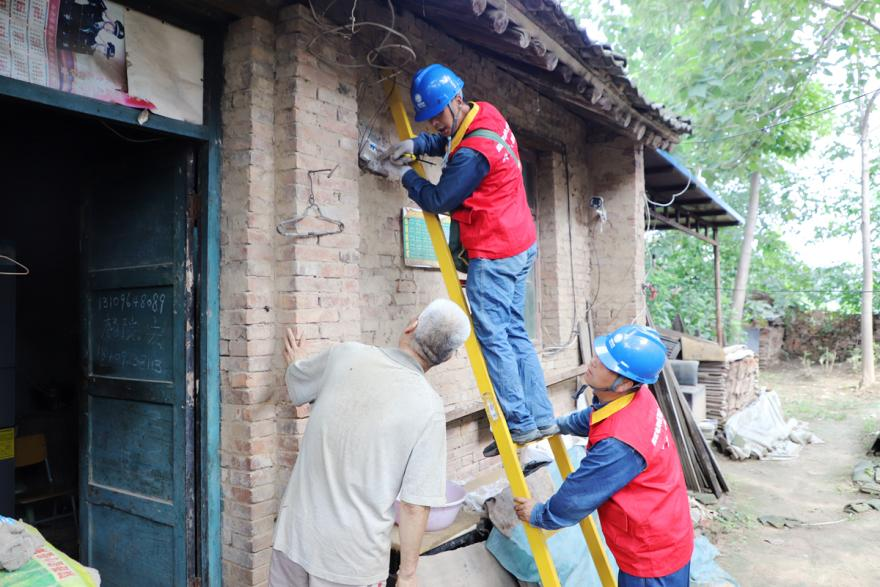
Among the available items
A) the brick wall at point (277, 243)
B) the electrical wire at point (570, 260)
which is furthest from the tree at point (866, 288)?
the brick wall at point (277, 243)

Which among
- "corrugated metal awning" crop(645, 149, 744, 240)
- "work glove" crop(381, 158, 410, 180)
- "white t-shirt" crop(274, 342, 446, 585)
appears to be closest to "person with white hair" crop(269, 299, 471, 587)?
"white t-shirt" crop(274, 342, 446, 585)

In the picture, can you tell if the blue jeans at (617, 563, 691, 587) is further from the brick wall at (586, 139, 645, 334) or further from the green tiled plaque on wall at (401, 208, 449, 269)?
the brick wall at (586, 139, 645, 334)

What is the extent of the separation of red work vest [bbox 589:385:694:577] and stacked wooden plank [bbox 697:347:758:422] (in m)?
7.59

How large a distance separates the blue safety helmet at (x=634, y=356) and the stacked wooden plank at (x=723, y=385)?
25.2ft

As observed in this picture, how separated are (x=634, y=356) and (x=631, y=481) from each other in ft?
1.71

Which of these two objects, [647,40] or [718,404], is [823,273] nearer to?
[647,40]

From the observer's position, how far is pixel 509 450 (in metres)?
2.79

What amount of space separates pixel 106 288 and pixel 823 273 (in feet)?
74.1

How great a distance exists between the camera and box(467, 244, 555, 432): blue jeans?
294 centimetres

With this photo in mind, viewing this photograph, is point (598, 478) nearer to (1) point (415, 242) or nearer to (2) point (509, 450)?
(2) point (509, 450)

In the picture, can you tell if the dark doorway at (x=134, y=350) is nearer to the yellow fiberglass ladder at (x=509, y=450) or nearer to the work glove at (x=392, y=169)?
the work glove at (x=392, y=169)

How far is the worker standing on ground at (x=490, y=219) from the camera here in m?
2.95

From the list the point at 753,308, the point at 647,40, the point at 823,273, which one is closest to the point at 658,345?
the point at 647,40

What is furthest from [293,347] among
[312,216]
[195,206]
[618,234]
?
[618,234]
